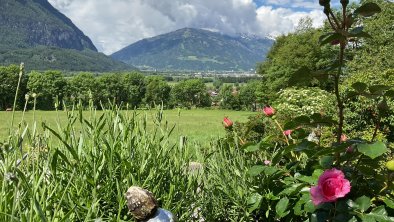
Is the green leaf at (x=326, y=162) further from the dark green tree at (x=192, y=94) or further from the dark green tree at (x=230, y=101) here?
the dark green tree at (x=192, y=94)

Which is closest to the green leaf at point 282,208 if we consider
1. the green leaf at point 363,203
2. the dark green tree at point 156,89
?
the green leaf at point 363,203

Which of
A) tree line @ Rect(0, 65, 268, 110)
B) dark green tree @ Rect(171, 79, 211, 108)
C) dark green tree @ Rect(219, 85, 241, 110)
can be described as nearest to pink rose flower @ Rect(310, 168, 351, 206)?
tree line @ Rect(0, 65, 268, 110)

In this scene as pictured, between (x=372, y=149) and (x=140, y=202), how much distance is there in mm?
1344

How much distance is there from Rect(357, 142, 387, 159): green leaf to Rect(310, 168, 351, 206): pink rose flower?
0.17 meters

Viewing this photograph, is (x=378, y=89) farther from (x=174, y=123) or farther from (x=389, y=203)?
(x=174, y=123)

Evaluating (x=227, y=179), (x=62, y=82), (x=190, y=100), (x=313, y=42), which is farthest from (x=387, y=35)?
(x=190, y=100)

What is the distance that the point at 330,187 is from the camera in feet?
5.82

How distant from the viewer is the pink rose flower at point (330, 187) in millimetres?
1763

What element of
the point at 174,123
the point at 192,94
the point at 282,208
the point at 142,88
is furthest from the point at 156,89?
the point at 282,208

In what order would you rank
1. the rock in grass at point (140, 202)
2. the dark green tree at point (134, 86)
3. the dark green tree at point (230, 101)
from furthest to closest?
the dark green tree at point (134, 86), the dark green tree at point (230, 101), the rock in grass at point (140, 202)

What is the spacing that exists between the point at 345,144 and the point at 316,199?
296 mm

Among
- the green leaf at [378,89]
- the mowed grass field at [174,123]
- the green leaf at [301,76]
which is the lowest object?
the mowed grass field at [174,123]

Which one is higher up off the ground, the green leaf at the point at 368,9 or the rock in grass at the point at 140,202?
the green leaf at the point at 368,9

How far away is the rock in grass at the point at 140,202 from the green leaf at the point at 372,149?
4.20 ft
